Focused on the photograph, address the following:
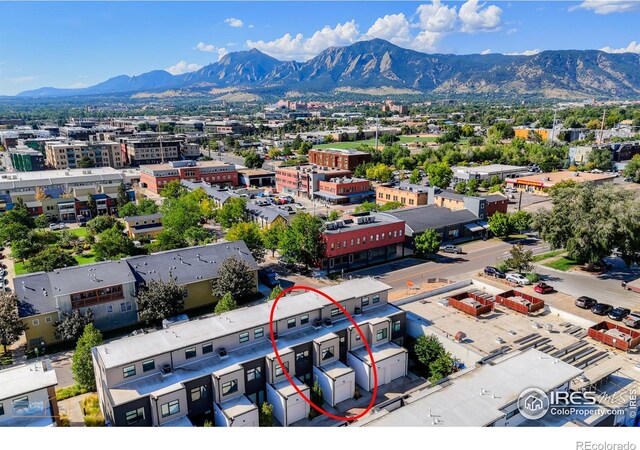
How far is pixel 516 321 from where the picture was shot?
27.3m

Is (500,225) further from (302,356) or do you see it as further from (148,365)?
(148,365)

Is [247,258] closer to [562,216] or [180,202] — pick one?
[180,202]

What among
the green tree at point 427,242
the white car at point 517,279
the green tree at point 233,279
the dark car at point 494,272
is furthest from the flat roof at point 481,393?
the green tree at point 427,242

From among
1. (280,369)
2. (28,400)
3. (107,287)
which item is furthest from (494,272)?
(28,400)

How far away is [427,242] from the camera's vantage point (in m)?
41.1

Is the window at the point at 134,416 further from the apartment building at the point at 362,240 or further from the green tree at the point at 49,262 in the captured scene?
the apartment building at the point at 362,240

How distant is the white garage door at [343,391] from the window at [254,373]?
3.78 meters

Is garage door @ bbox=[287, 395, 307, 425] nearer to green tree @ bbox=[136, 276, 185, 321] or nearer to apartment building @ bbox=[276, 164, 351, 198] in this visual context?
Result: green tree @ bbox=[136, 276, 185, 321]

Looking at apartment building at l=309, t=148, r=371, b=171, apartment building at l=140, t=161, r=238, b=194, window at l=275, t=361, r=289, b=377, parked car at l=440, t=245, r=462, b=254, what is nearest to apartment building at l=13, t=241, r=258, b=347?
window at l=275, t=361, r=289, b=377

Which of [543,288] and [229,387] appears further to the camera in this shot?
[543,288]

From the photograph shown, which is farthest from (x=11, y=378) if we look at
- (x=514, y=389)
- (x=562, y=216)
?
(x=562, y=216)

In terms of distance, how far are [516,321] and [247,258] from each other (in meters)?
19.2

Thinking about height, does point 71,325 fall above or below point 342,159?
below

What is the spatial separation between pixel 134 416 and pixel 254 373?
5318mm
